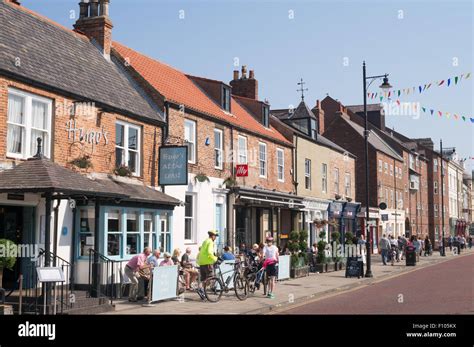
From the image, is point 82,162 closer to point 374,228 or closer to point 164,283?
point 164,283

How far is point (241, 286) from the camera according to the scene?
58.3 feet

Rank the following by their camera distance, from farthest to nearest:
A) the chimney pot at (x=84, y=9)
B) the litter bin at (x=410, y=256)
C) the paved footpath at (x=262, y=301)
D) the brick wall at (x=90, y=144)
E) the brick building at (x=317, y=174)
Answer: the litter bin at (x=410, y=256) < the brick building at (x=317, y=174) < the chimney pot at (x=84, y=9) < the brick wall at (x=90, y=144) < the paved footpath at (x=262, y=301)

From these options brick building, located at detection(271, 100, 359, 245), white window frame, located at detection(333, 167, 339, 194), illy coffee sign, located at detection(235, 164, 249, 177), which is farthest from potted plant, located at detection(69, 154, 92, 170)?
white window frame, located at detection(333, 167, 339, 194)

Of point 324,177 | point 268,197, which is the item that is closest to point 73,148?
point 268,197

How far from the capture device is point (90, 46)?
21578mm

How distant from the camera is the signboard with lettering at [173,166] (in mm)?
19781

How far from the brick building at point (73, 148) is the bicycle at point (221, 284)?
2.80 metres

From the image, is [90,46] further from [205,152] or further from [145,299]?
[145,299]

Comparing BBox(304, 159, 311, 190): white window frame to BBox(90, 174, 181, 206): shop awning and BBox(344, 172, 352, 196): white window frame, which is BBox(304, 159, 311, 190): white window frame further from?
BBox(90, 174, 181, 206): shop awning

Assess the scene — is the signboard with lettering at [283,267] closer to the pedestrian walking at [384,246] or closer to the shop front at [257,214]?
the shop front at [257,214]

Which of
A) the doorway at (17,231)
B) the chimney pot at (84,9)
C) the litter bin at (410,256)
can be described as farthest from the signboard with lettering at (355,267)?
the chimney pot at (84,9)

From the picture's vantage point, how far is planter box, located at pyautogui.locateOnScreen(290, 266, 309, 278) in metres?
23.9

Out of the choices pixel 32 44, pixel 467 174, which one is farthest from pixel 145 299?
pixel 467 174
